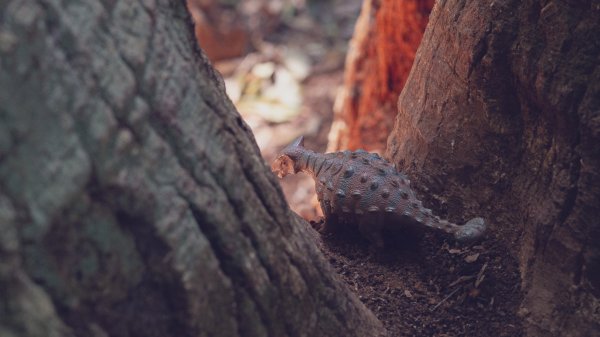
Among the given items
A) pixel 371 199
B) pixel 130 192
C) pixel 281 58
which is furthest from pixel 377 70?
pixel 281 58

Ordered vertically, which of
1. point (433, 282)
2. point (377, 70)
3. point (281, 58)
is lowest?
point (433, 282)

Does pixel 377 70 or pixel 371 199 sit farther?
pixel 377 70

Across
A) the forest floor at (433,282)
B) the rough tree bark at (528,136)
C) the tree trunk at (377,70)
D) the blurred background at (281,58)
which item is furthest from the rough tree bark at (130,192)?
the blurred background at (281,58)

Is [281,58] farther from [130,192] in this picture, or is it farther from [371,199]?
[130,192]

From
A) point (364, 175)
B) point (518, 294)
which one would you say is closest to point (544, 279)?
point (518, 294)

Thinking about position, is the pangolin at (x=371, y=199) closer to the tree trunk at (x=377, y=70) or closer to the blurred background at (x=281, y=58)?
the tree trunk at (x=377, y=70)

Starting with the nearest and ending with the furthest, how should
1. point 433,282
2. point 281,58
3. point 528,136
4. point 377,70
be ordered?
point 528,136 → point 433,282 → point 377,70 → point 281,58

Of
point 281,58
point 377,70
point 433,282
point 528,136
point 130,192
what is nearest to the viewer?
point 130,192
